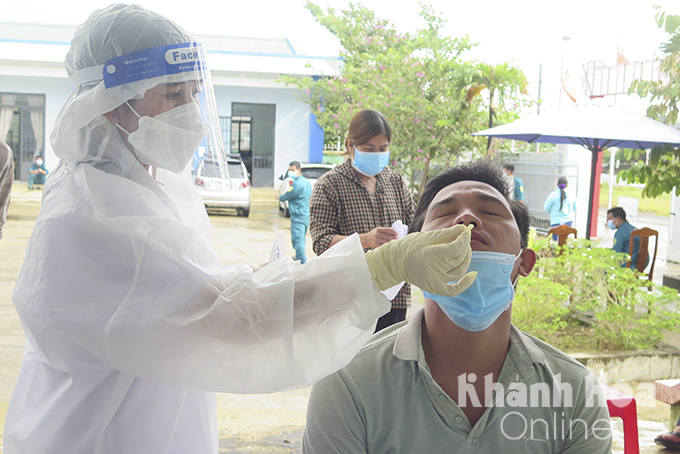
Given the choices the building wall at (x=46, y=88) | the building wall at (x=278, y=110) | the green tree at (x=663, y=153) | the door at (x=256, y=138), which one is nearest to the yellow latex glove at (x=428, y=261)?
the green tree at (x=663, y=153)

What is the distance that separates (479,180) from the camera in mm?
1971

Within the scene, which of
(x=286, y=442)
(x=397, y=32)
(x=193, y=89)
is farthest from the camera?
(x=397, y=32)

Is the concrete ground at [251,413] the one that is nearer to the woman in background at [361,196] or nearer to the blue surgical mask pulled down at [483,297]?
the woman in background at [361,196]

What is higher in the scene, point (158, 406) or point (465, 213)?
point (465, 213)

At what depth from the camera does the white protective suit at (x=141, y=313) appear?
128cm

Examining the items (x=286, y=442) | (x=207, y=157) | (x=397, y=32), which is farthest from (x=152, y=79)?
(x=397, y=32)

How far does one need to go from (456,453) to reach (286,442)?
213 centimetres

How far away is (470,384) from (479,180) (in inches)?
26.5

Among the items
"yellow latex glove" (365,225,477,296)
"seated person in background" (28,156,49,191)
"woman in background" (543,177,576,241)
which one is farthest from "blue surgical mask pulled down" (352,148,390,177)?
"seated person in background" (28,156,49,191)

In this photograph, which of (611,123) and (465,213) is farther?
(611,123)

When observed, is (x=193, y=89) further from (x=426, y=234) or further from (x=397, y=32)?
(x=397, y=32)

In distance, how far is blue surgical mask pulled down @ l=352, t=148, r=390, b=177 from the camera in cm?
344

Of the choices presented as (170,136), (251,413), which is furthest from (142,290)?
(251,413)

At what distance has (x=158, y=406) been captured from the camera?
4.81 ft
